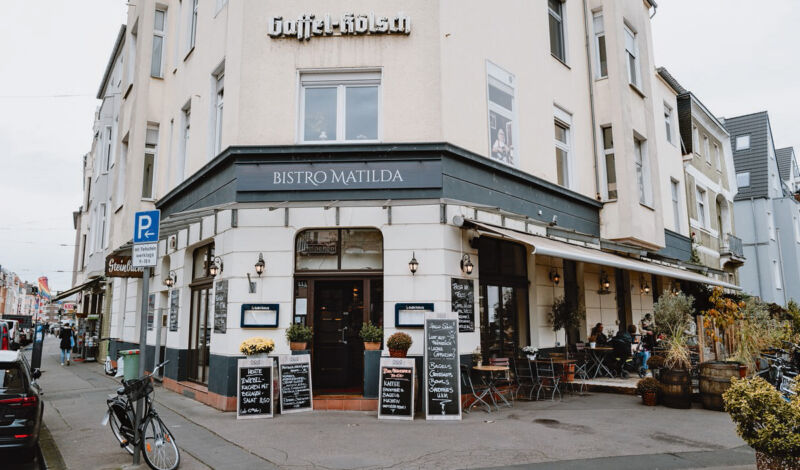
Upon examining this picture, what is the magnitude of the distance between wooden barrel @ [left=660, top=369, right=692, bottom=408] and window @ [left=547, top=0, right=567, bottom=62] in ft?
28.4

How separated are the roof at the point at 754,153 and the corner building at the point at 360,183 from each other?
26380 millimetres

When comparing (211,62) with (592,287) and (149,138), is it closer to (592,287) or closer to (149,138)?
(149,138)

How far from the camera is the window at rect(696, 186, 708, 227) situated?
23719 millimetres

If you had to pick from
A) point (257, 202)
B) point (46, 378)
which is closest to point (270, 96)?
point (257, 202)

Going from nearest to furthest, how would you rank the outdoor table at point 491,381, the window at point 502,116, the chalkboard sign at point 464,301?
1. the outdoor table at point 491,381
2. the chalkboard sign at point 464,301
3. the window at point 502,116

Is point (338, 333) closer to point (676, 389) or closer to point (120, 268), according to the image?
point (676, 389)

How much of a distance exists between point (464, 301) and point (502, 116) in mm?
4470

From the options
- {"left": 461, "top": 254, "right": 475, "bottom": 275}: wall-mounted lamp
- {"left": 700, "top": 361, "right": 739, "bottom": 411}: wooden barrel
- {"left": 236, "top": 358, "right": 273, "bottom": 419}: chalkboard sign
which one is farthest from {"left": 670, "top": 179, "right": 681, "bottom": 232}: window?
{"left": 236, "top": 358, "right": 273, "bottom": 419}: chalkboard sign

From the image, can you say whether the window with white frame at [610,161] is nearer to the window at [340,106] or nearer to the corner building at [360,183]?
the corner building at [360,183]

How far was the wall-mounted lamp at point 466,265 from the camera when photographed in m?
10.3

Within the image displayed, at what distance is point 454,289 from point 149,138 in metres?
11.4

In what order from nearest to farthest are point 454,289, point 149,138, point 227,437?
point 227,437
point 454,289
point 149,138

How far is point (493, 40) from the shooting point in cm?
1188

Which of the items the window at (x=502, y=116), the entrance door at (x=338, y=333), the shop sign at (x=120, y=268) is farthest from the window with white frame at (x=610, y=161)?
the shop sign at (x=120, y=268)
